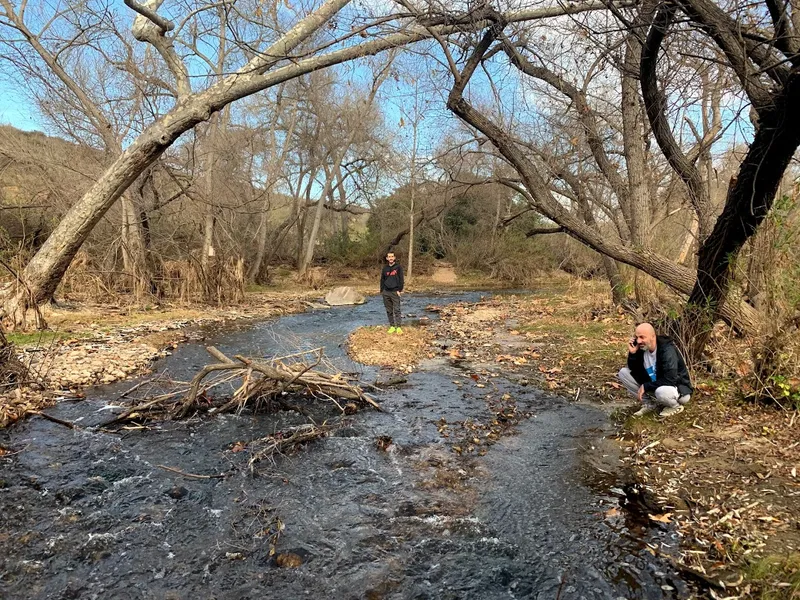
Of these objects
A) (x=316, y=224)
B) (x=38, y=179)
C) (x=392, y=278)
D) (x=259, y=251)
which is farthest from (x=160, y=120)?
(x=316, y=224)

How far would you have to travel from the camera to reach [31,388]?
7312 mm

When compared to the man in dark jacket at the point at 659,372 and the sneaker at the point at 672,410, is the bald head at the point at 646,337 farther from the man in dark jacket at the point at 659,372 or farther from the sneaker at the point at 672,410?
the sneaker at the point at 672,410

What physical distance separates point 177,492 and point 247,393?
224 centimetres

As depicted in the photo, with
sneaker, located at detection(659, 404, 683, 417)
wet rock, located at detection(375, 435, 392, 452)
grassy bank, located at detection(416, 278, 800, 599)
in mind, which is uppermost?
sneaker, located at detection(659, 404, 683, 417)

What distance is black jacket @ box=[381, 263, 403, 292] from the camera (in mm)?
12195

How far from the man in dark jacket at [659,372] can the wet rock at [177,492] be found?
5.05 m

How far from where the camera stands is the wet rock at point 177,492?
470 centimetres

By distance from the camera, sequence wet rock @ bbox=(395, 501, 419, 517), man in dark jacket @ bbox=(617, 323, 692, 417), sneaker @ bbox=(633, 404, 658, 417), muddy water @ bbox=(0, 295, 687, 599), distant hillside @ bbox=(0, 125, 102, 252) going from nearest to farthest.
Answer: muddy water @ bbox=(0, 295, 687, 599)
wet rock @ bbox=(395, 501, 419, 517)
man in dark jacket @ bbox=(617, 323, 692, 417)
sneaker @ bbox=(633, 404, 658, 417)
distant hillside @ bbox=(0, 125, 102, 252)

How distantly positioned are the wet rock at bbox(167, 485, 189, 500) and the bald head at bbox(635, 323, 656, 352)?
16.7ft

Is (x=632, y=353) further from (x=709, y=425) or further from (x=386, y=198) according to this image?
(x=386, y=198)

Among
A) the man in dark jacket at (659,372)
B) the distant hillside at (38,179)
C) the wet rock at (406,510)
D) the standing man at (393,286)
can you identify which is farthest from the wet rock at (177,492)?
the distant hillside at (38,179)

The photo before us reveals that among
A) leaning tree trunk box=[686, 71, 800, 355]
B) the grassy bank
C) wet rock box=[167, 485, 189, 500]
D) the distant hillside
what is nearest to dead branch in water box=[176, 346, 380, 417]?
wet rock box=[167, 485, 189, 500]

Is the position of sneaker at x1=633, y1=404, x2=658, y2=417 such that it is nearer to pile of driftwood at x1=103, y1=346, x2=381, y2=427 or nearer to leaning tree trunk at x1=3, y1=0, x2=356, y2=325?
pile of driftwood at x1=103, y1=346, x2=381, y2=427

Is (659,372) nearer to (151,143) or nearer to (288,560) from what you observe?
(288,560)
